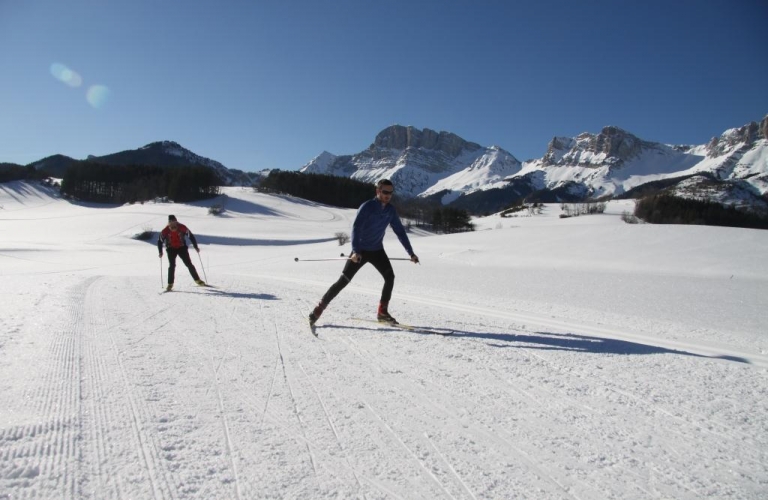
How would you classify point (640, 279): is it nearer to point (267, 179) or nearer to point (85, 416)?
point (85, 416)

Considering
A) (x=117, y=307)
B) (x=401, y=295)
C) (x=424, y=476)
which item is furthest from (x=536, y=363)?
(x=117, y=307)

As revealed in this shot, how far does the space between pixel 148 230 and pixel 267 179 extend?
7457 centimetres

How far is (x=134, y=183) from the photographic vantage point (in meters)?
95.7

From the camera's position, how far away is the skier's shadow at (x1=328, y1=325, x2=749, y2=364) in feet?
14.6

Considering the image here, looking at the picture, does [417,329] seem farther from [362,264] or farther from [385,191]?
[385,191]

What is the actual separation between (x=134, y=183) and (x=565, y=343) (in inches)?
4464

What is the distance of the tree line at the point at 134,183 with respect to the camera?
8731cm

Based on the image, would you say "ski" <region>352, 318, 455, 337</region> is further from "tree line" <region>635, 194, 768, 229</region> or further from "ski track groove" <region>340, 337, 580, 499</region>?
"tree line" <region>635, 194, 768, 229</region>

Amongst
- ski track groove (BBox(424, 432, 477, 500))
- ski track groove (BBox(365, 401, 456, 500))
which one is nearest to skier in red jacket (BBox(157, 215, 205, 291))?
ski track groove (BBox(365, 401, 456, 500))

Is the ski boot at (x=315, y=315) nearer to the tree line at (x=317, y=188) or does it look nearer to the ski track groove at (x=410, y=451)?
the ski track groove at (x=410, y=451)

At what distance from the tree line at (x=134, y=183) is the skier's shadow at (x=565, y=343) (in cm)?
9408

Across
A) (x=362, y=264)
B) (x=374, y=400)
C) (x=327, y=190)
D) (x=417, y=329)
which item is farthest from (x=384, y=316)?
(x=327, y=190)

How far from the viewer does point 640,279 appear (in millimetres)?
10836

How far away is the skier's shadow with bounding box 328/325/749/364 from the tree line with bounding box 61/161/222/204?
94.1 metres
